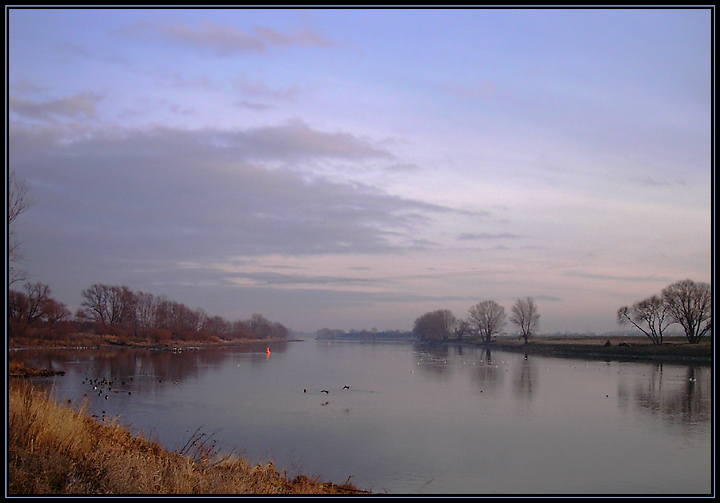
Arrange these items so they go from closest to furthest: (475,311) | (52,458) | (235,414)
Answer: (52,458)
(235,414)
(475,311)

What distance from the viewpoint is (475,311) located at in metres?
115

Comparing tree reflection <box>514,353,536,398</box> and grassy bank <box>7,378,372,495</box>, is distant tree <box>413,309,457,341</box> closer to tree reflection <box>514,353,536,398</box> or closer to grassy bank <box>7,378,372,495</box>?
tree reflection <box>514,353,536,398</box>

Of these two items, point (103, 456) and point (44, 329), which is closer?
point (103, 456)

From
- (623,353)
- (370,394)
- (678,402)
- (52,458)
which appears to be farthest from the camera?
(623,353)

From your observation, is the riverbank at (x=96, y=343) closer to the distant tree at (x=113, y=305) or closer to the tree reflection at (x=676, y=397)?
the distant tree at (x=113, y=305)

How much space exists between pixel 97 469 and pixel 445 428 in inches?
469

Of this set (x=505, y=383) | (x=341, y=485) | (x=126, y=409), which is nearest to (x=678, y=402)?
(x=505, y=383)

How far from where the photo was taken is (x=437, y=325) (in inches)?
5541

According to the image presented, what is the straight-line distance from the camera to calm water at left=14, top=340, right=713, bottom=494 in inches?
456

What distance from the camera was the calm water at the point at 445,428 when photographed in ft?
38.0

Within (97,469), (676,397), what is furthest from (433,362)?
(97,469)

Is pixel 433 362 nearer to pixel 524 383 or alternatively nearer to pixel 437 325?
pixel 524 383
